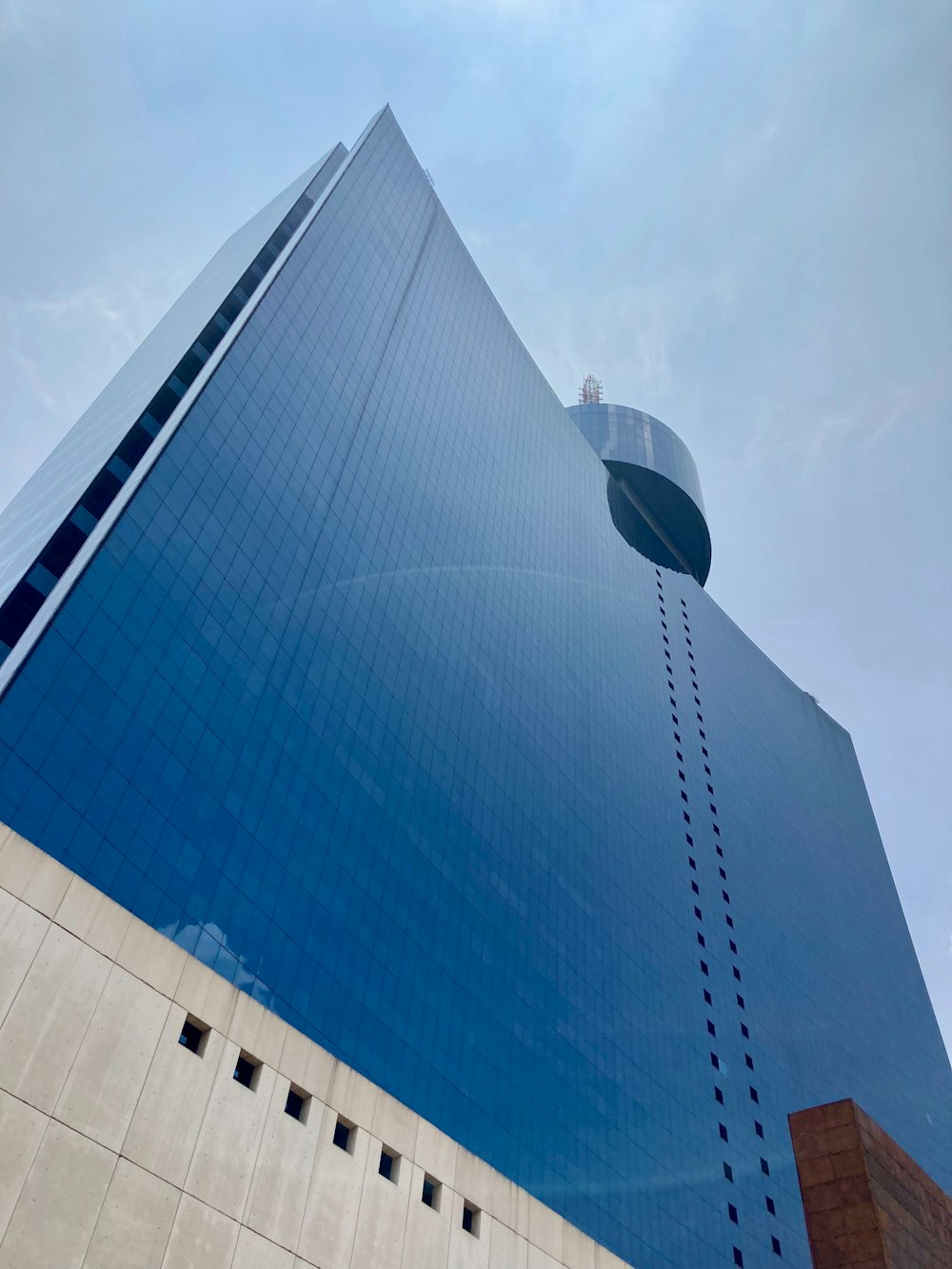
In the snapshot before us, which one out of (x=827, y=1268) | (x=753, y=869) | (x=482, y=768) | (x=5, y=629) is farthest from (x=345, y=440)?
(x=753, y=869)

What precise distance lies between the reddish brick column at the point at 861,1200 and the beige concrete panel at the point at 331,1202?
54.9 feet

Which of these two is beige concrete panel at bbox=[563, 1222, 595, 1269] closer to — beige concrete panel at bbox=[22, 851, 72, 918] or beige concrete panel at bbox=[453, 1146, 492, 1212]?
beige concrete panel at bbox=[453, 1146, 492, 1212]

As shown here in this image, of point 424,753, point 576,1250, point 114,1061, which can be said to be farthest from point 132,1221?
point 424,753

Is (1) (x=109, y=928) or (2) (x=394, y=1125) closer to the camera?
(1) (x=109, y=928)

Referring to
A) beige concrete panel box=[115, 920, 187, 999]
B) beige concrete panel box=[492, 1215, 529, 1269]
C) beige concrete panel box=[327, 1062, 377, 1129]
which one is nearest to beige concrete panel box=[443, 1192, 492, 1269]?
beige concrete panel box=[492, 1215, 529, 1269]

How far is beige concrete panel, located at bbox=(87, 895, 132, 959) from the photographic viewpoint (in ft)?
67.4

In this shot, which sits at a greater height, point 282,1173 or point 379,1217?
point 379,1217

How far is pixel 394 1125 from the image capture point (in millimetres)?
25047

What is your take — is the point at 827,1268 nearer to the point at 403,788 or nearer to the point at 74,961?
the point at 74,961

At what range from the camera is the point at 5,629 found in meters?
48.7

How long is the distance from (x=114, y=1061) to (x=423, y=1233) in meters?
8.70

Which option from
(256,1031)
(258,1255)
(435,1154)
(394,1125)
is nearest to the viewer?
(258,1255)

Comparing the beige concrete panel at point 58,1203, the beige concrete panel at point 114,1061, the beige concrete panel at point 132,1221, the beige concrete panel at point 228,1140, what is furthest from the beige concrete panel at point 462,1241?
the beige concrete panel at point 58,1203

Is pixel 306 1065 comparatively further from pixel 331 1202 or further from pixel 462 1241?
pixel 462 1241
